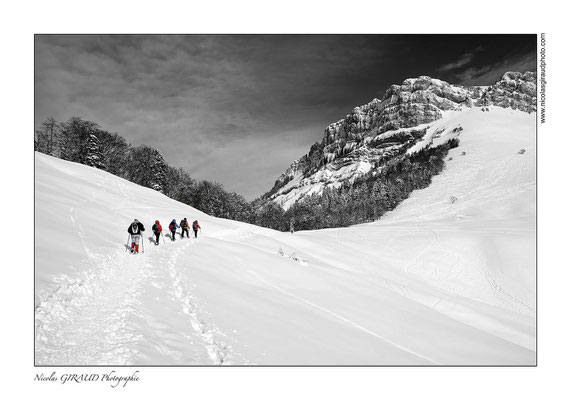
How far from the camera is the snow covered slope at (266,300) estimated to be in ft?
17.5

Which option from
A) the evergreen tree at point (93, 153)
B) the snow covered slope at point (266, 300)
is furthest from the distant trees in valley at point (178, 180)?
the snow covered slope at point (266, 300)

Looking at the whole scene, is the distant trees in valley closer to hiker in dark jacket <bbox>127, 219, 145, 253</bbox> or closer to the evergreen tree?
the evergreen tree

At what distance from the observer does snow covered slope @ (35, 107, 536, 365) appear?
5328 mm

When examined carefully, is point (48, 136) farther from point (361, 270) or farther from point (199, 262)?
point (361, 270)

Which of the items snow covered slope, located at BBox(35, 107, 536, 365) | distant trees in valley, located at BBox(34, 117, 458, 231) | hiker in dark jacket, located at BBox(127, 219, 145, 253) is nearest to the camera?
snow covered slope, located at BBox(35, 107, 536, 365)

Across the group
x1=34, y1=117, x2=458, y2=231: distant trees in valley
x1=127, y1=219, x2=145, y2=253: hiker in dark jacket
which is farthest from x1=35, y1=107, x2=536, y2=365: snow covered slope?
x1=34, y1=117, x2=458, y2=231: distant trees in valley

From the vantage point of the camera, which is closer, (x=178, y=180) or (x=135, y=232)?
(x=135, y=232)

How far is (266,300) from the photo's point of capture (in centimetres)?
870

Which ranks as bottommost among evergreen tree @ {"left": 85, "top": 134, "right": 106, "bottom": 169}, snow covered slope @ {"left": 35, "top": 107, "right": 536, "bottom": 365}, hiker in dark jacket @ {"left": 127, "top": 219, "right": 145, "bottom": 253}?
snow covered slope @ {"left": 35, "top": 107, "right": 536, "bottom": 365}

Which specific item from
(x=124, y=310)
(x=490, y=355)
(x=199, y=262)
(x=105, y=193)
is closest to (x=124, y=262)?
(x=199, y=262)

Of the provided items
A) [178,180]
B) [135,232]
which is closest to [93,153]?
[178,180]

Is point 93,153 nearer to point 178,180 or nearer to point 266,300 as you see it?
point 178,180

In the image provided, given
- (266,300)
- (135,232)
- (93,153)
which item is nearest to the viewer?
(266,300)

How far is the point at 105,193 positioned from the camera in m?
27.8
